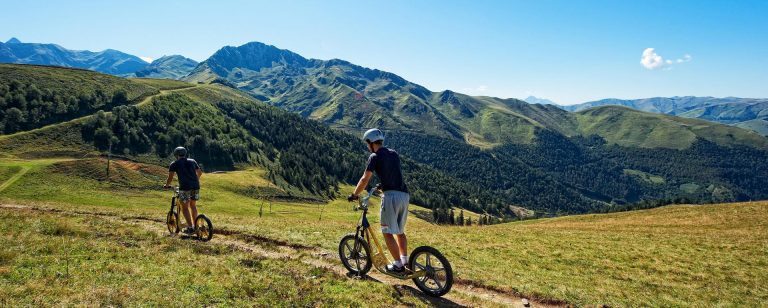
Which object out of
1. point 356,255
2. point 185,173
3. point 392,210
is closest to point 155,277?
point 356,255

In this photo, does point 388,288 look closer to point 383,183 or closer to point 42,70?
point 383,183

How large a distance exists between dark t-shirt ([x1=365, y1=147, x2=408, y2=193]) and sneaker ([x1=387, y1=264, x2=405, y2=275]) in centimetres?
237

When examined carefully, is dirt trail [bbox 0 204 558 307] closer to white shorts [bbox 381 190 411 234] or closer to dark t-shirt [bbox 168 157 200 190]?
white shorts [bbox 381 190 411 234]

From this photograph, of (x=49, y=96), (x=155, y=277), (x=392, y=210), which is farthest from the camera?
(x=49, y=96)

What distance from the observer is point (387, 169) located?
1193 cm

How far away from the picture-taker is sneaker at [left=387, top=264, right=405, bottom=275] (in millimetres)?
12389

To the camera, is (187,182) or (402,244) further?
(187,182)

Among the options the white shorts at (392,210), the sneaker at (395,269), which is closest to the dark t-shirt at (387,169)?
the white shorts at (392,210)

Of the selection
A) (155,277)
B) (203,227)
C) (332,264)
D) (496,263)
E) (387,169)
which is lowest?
(496,263)

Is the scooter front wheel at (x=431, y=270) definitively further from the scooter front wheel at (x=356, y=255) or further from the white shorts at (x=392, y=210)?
the scooter front wheel at (x=356, y=255)

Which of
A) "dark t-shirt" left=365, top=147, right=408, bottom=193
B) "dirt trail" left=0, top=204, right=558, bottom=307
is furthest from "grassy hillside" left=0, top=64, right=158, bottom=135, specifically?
"dark t-shirt" left=365, top=147, right=408, bottom=193

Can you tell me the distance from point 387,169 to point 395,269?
3.13 m

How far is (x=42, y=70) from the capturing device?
17638 cm

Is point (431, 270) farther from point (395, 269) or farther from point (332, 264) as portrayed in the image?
point (332, 264)
